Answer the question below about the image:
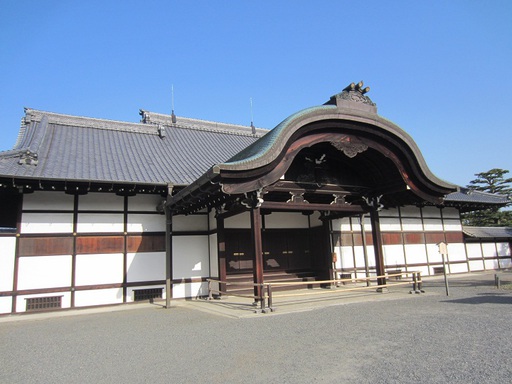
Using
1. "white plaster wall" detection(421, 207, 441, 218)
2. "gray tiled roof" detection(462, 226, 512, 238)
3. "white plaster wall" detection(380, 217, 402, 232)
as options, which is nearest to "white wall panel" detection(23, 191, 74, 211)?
"white plaster wall" detection(380, 217, 402, 232)

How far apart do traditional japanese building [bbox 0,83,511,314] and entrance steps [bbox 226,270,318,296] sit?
3.2 inches

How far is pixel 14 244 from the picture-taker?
34.9ft

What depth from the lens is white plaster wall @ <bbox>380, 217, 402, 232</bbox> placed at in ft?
54.2

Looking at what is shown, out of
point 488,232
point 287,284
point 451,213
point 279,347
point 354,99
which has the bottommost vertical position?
point 279,347

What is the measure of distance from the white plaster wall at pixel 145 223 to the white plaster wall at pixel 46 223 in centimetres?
179

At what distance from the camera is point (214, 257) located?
1253 centimetres

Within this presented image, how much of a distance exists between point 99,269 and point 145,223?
2.01m

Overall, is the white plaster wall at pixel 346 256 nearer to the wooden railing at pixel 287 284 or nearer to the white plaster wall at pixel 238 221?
the wooden railing at pixel 287 284

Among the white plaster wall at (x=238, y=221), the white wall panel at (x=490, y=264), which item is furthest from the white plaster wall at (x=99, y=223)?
the white wall panel at (x=490, y=264)

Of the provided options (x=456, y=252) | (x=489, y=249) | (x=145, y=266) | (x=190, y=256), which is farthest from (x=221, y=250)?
(x=489, y=249)

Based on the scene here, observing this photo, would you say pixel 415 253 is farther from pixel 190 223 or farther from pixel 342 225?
pixel 190 223

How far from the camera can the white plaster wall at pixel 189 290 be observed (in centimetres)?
1223

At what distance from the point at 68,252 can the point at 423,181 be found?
11.2 metres

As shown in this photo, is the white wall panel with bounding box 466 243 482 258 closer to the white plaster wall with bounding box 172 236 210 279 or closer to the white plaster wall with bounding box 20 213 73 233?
the white plaster wall with bounding box 172 236 210 279
